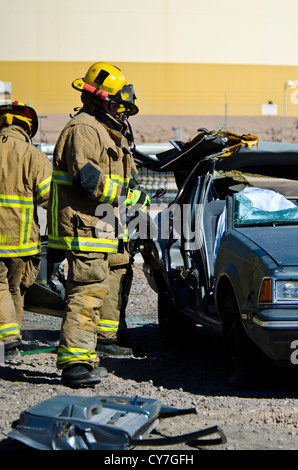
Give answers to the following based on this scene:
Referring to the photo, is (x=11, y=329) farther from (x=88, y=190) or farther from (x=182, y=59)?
(x=182, y=59)

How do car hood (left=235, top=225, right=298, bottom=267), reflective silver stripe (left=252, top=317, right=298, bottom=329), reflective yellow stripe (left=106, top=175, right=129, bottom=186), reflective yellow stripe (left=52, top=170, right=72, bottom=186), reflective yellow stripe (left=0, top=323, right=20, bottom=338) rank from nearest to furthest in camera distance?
reflective silver stripe (left=252, top=317, right=298, bottom=329), car hood (left=235, top=225, right=298, bottom=267), reflective yellow stripe (left=52, top=170, right=72, bottom=186), reflective yellow stripe (left=106, top=175, right=129, bottom=186), reflective yellow stripe (left=0, top=323, right=20, bottom=338)

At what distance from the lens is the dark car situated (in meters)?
5.04

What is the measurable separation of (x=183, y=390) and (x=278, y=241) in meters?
1.15

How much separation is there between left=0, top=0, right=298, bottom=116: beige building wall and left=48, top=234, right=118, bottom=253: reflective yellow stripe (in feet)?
77.1

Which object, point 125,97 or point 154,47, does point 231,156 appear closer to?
point 125,97

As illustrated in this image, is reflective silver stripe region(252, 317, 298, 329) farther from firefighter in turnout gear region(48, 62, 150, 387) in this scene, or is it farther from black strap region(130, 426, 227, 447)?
firefighter in turnout gear region(48, 62, 150, 387)

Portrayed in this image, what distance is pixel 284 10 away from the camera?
29828 mm

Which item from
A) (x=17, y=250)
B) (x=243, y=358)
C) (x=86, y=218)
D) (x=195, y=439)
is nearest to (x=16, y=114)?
(x=17, y=250)

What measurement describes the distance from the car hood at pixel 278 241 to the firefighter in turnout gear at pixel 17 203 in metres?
1.77

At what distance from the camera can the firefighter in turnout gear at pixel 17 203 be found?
668 cm

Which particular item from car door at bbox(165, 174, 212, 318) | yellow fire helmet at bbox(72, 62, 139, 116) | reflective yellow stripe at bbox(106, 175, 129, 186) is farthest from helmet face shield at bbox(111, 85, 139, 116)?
car door at bbox(165, 174, 212, 318)

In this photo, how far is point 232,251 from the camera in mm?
5629
